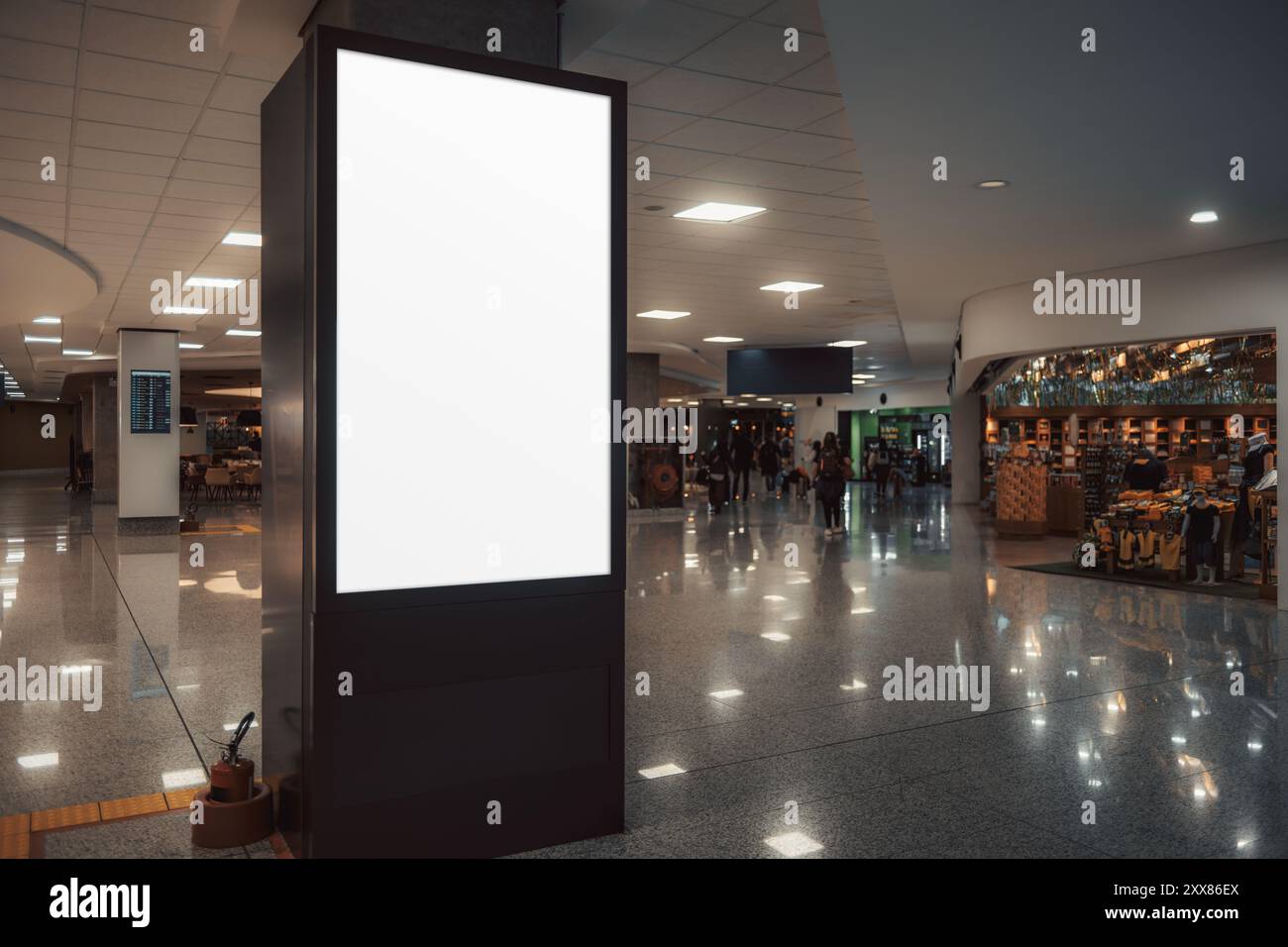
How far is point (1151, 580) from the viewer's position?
437 inches

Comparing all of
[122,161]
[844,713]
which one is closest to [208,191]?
[122,161]

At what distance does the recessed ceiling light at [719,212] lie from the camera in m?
8.60

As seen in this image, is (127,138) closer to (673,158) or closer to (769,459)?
(673,158)

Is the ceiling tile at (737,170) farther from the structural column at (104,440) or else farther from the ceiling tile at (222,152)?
the structural column at (104,440)

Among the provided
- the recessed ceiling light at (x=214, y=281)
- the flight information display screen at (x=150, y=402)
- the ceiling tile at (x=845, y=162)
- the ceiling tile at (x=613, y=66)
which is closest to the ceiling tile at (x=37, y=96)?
the ceiling tile at (x=613, y=66)

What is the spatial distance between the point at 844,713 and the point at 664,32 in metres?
3.78

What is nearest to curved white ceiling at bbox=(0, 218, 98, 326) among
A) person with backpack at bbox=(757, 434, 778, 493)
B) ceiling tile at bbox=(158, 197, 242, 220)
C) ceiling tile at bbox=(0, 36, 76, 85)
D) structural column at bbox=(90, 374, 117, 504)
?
ceiling tile at bbox=(158, 197, 242, 220)

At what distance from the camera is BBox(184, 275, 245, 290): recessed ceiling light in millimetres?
12059

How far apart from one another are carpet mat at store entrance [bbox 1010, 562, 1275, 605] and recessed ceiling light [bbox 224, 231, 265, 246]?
31.4ft

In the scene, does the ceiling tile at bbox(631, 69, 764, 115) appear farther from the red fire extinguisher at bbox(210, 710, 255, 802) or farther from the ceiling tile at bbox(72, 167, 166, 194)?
the ceiling tile at bbox(72, 167, 166, 194)

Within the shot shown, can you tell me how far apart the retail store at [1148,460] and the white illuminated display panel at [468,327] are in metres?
8.93
